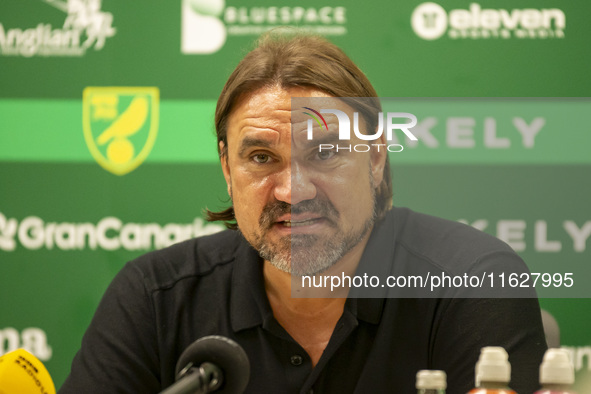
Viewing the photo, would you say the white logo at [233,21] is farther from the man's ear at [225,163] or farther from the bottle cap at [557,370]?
the bottle cap at [557,370]

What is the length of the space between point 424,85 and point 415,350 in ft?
4.10

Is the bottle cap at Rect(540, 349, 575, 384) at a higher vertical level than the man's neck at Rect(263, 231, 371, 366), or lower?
higher

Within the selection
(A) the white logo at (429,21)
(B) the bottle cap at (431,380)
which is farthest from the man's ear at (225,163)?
(A) the white logo at (429,21)

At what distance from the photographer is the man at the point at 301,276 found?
1.44 m

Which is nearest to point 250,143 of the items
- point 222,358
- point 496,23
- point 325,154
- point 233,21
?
point 325,154

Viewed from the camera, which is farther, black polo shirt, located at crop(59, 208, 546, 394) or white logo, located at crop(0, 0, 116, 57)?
white logo, located at crop(0, 0, 116, 57)

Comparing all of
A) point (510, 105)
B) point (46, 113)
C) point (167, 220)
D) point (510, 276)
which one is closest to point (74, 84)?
point (46, 113)

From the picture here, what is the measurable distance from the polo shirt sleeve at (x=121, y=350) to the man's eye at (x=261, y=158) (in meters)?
0.40

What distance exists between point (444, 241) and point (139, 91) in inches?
56.5

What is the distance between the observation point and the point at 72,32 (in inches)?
101

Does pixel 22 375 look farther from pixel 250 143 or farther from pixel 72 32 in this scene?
pixel 72 32

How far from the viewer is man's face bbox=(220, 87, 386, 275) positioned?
1444 millimetres

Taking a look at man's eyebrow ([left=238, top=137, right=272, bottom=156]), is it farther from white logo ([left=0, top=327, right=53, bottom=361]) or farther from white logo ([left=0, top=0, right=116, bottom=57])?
white logo ([left=0, top=327, right=53, bottom=361])

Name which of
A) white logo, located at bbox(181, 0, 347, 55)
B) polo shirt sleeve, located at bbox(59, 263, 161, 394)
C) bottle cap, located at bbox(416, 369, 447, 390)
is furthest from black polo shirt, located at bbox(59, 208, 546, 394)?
white logo, located at bbox(181, 0, 347, 55)
